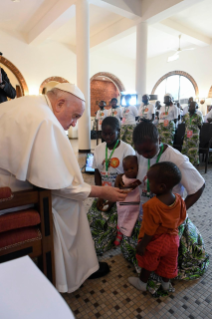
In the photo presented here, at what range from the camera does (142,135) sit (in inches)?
59.7

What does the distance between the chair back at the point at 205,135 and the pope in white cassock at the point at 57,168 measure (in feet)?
15.7

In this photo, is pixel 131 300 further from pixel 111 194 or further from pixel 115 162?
pixel 115 162

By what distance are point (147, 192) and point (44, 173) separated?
870mm

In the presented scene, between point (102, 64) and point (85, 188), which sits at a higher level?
Answer: point (102, 64)

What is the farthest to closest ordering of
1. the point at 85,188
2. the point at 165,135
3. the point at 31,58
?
1. the point at 31,58
2. the point at 165,135
3. the point at 85,188

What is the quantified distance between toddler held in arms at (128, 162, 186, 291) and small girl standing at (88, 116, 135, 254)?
625 mm

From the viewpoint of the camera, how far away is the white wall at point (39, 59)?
31.9ft

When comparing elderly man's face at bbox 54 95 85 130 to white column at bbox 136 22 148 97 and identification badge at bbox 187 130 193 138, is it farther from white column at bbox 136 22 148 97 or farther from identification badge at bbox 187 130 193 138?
white column at bbox 136 22 148 97

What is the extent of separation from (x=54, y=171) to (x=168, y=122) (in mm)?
5607

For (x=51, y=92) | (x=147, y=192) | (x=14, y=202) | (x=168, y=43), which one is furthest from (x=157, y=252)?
(x=168, y=43)

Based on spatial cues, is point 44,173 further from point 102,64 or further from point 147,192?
point 102,64

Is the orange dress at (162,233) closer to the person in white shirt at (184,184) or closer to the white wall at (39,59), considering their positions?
the person in white shirt at (184,184)

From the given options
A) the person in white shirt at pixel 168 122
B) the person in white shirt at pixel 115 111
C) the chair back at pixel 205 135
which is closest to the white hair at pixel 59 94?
the chair back at pixel 205 135

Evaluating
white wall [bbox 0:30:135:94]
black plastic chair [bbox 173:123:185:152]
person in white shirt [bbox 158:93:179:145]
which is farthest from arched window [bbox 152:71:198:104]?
black plastic chair [bbox 173:123:185:152]
